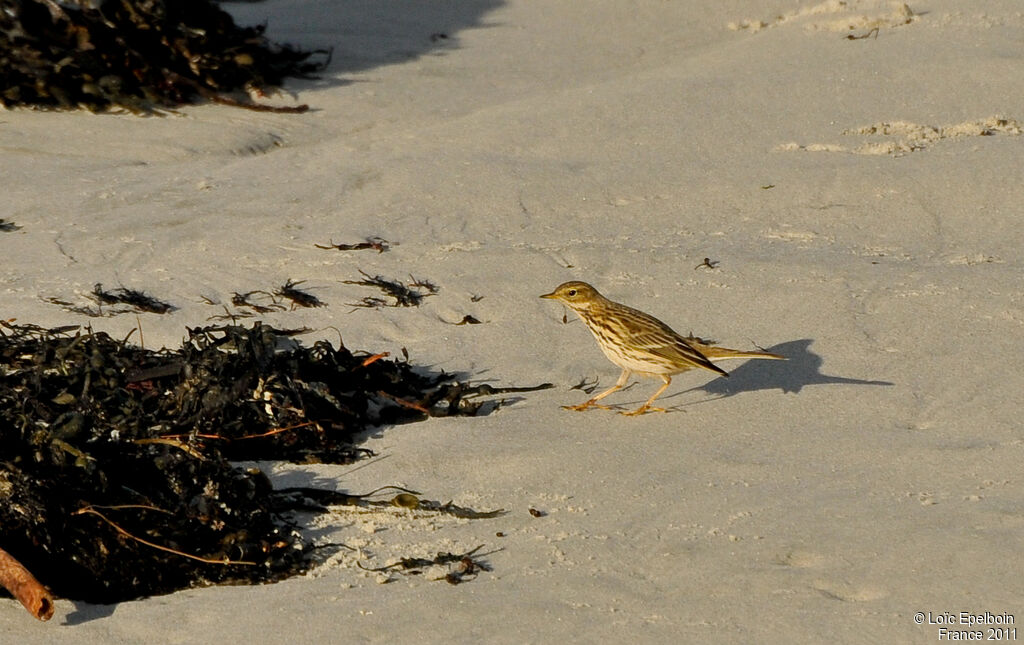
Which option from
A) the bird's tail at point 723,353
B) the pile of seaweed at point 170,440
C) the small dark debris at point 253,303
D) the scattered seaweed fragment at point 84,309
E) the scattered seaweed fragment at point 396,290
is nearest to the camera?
the pile of seaweed at point 170,440

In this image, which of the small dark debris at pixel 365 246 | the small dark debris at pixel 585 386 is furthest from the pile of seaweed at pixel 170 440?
the small dark debris at pixel 365 246

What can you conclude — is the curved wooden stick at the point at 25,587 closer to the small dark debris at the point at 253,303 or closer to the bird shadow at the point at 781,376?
the small dark debris at the point at 253,303

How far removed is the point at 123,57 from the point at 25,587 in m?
6.52

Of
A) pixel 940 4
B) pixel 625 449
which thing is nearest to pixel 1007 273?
pixel 625 449

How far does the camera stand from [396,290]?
7.16m

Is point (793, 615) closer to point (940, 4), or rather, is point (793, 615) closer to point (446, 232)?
point (446, 232)

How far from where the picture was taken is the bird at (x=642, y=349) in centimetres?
606

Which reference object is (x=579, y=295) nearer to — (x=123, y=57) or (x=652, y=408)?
(x=652, y=408)

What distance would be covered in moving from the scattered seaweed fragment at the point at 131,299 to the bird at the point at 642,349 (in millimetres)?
2196

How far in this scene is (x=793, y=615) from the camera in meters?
4.07

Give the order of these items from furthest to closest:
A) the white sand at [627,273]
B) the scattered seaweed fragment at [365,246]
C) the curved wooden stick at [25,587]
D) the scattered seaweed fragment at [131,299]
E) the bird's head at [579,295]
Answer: the scattered seaweed fragment at [365,246] → the scattered seaweed fragment at [131,299] → the bird's head at [579,295] → the white sand at [627,273] → the curved wooden stick at [25,587]

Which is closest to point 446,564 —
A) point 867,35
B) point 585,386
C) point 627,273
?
point 585,386

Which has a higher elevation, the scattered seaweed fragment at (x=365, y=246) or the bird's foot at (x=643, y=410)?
the scattered seaweed fragment at (x=365, y=246)

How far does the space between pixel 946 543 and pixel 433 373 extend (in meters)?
2.74
